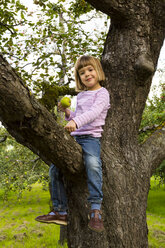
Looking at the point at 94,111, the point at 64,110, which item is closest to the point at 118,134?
the point at 94,111

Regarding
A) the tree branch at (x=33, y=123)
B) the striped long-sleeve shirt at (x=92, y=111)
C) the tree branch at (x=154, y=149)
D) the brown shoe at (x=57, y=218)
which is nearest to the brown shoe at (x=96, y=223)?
the tree branch at (x=33, y=123)

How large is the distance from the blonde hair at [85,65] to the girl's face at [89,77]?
0.05 meters

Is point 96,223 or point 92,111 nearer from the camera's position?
point 96,223

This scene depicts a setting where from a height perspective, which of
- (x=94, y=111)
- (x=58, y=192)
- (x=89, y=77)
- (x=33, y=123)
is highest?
(x=89, y=77)

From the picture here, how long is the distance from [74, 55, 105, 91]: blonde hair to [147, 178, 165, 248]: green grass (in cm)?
854

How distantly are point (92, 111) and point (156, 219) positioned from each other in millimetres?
13937

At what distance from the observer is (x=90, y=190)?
8.96 ft

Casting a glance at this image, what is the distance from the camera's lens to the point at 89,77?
323cm

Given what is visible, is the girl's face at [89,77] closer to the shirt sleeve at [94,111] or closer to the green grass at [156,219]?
the shirt sleeve at [94,111]

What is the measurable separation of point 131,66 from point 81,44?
3.64m

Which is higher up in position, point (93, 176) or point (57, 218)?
point (93, 176)

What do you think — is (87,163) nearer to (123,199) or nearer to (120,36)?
(123,199)

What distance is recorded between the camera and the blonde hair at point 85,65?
3.27 metres

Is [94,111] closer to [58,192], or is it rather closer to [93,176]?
[93,176]
